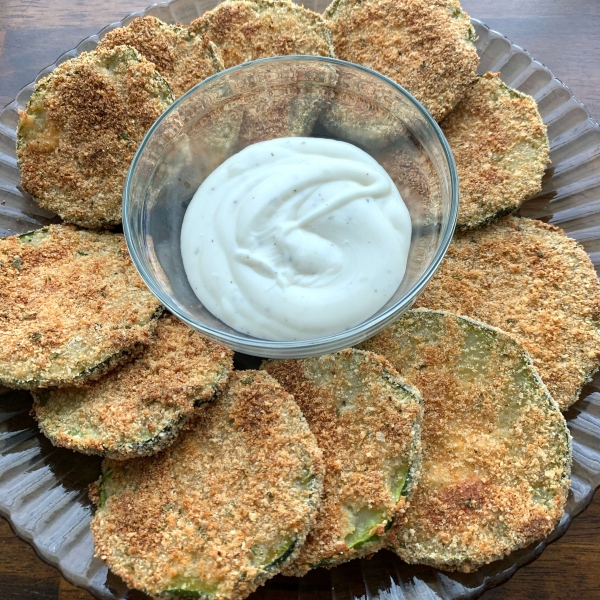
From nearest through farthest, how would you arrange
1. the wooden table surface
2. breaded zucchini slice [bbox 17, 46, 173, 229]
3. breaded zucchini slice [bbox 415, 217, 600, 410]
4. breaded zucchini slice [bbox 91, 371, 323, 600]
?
1. breaded zucchini slice [bbox 91, 371, 323, 600]
2. breaded zucchini slice [bbox 415, 217, 600, 410]
3. breaded zucchini slice [bbox 17, 46, 173, 229]
4. the wooden table surface

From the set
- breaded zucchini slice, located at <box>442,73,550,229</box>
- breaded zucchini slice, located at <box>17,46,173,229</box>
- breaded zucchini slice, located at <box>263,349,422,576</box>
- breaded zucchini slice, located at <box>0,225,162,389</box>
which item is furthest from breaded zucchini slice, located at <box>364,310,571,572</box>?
breaded zucchini slice, located at <box>17,46,173,229</box>

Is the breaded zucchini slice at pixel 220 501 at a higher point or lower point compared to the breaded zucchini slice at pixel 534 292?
lower

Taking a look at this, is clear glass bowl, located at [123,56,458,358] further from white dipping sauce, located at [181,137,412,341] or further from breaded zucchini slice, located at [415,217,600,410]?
breaded zucchini slice, located at [415,217,600,410]

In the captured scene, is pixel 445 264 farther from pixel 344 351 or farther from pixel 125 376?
pixel 125 376

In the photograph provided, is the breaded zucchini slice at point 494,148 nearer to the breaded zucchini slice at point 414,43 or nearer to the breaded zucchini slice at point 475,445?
the breaded zucchini slice at point 414,43

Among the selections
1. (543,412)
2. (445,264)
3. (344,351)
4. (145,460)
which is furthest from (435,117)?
(145,460)

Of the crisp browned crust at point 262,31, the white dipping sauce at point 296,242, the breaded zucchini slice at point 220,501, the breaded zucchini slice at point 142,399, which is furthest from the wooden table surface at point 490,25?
the breaded zucchini slice at point 220,501
